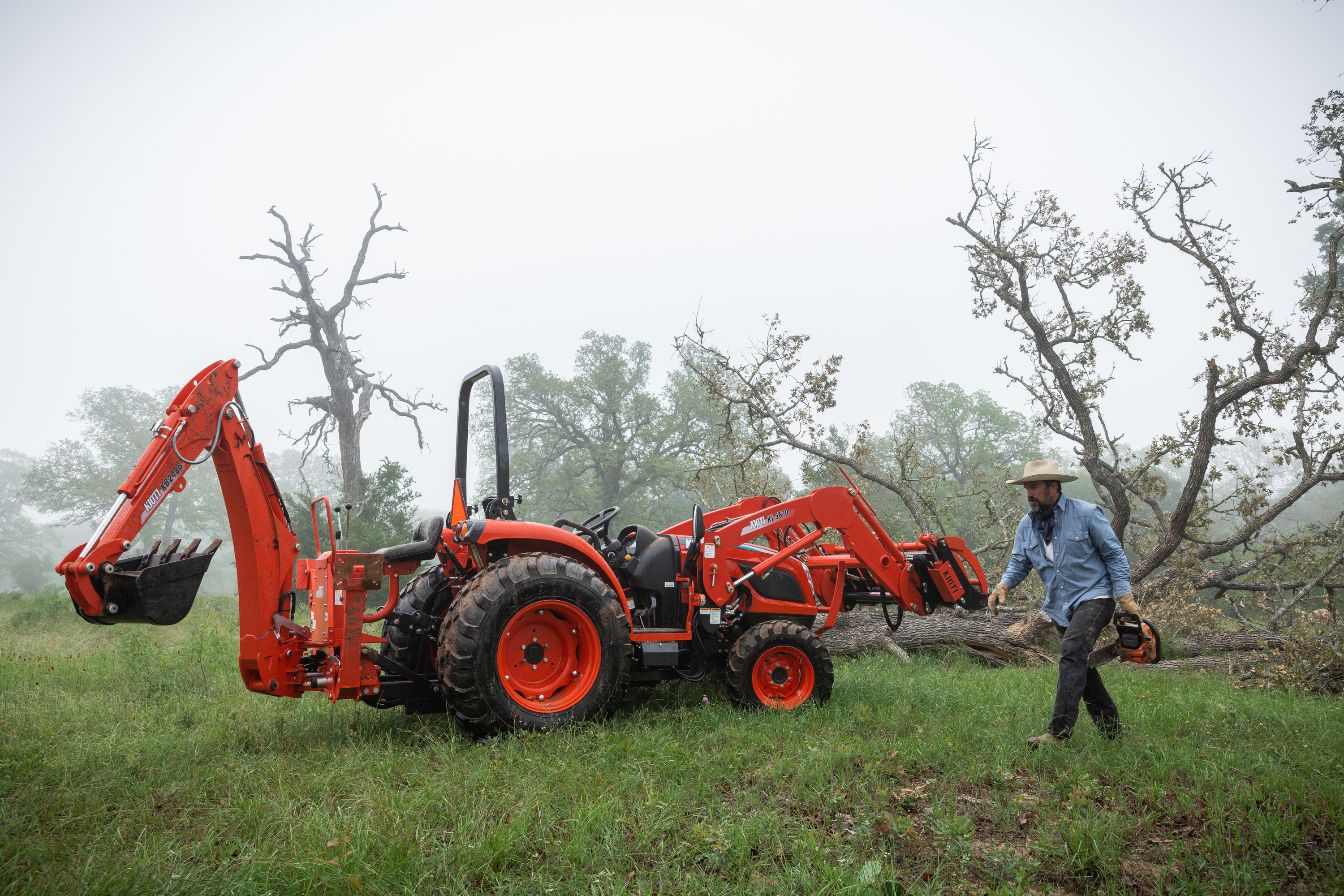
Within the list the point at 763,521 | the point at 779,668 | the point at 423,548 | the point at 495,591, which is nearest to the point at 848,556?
the point at 763,521

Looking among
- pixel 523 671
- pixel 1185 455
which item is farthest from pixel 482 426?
pixel 523 671

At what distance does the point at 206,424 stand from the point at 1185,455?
1210 cm

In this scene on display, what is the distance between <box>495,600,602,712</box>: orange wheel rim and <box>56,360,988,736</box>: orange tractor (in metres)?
0.01

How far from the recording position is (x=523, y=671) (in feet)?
15.4

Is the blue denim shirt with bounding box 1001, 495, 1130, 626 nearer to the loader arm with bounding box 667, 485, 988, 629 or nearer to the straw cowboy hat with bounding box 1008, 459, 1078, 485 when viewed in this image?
the straw cowboy hat with bounding box 1008, 459, 1078, 485

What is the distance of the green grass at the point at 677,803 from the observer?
9.27 ft

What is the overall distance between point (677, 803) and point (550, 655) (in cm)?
158

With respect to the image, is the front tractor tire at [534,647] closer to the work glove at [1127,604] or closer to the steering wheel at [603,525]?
the steering wheel at [603,525]

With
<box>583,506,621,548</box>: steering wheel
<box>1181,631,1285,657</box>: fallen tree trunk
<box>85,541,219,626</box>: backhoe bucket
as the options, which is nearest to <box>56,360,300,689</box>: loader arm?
<box>85,541,219,626</box>: backhoe bucket

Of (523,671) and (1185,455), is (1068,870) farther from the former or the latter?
(1185,455)

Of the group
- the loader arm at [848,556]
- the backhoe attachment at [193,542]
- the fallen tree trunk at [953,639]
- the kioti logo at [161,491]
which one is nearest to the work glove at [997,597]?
the loader arm at [848,556]

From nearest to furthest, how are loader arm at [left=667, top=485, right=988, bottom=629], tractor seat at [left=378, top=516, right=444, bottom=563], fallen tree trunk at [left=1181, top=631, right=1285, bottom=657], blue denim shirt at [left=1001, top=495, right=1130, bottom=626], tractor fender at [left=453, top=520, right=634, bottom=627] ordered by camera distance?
blue denim shirt at [left=1001, top=495, right=1130, bottom=626], tractor fender at [left=453, top=520, right=634, bottom=627], tractor seat at [left=378, top=516, right=444, bottom=563], loader arm at [left=667, top=485, right=988, bottom=629], fallen tree trunk at [left=1181, top=631, right=1285, bottom=657]

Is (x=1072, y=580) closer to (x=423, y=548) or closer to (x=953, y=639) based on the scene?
(x=423, y=548)

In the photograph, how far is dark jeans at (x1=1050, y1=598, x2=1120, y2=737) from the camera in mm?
4328
